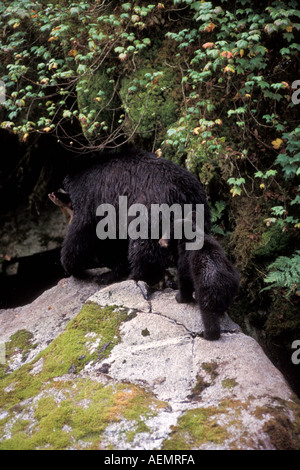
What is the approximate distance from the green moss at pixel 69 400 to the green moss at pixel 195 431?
21 centimetres

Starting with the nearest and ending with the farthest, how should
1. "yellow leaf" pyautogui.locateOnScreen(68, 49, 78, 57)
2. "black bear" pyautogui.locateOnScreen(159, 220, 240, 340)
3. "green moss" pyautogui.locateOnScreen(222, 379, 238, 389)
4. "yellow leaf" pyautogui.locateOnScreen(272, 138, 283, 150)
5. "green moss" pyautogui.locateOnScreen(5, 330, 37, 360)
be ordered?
"green moss" pyautogui.locateOnScreen(222, 379, 238, 389)
"black bear" pyautogui.locateOnScreen(159, 220, 240, 340)
"green moss" pyautogui.locateOnScreen(5, 330, 37, 360)
"yellow leaf" pyautogui.locateOnScreen(272, 138, 283, 150)
"yellow leaf" pyautogui.locateOnScreen(68, 49, 78, 57)

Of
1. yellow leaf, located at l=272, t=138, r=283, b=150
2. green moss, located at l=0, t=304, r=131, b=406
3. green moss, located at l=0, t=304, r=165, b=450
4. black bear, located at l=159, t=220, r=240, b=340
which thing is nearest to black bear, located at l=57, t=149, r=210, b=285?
black bear, located at l=159, t=220, r=240, b=340

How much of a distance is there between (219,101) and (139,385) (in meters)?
3.89

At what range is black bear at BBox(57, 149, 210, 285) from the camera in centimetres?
452

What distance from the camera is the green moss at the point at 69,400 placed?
8.17 feet

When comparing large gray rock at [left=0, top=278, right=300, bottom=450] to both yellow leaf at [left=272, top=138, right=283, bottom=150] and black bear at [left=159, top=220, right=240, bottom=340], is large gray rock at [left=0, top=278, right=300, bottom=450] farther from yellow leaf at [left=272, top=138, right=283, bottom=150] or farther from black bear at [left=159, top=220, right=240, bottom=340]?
yellow leaf at [left=272, top=138, right=283, bottom=150]

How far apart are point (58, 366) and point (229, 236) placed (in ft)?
9.56

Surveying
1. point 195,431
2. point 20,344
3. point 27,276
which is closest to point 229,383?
point 195,431

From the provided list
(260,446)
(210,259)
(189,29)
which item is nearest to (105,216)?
(210,259)

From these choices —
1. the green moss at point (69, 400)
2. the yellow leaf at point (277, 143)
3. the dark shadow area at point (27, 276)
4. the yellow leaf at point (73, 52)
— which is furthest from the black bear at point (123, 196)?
the dark shadow area at point (27, 276)

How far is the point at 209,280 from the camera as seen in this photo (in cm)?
342

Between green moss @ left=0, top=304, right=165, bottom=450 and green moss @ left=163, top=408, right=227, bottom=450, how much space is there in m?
0.21

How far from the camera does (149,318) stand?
144 inches
